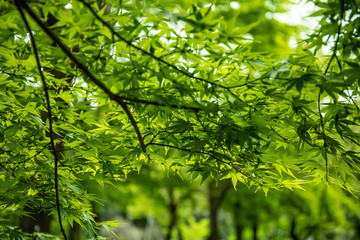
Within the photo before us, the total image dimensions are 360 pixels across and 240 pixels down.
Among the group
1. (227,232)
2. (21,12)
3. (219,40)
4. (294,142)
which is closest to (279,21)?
(294,142)

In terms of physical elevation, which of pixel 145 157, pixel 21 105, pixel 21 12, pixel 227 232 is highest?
pixel 21 12

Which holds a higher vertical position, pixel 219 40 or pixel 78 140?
pixel 219 40

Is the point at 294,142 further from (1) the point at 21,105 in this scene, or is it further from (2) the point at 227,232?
(2) the point at 227,232

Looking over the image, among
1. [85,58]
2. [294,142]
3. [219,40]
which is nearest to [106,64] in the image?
[85,58]

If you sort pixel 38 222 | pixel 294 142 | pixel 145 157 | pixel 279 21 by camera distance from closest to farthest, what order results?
pixel 294 142
pixel 145 157
pixel 38 222
pixel 279 21

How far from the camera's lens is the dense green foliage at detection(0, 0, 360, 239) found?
4.23 feet

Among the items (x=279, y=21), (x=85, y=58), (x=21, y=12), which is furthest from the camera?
(x=279, y=21)

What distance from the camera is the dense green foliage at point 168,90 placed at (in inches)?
50.7

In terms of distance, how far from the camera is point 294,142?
187 centimetres

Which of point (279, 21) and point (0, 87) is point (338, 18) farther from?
point (279, 21)

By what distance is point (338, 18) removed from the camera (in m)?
1.32

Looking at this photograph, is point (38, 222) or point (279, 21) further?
point (279, 21)

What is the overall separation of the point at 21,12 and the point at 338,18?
142cm

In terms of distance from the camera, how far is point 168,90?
1.50 m
